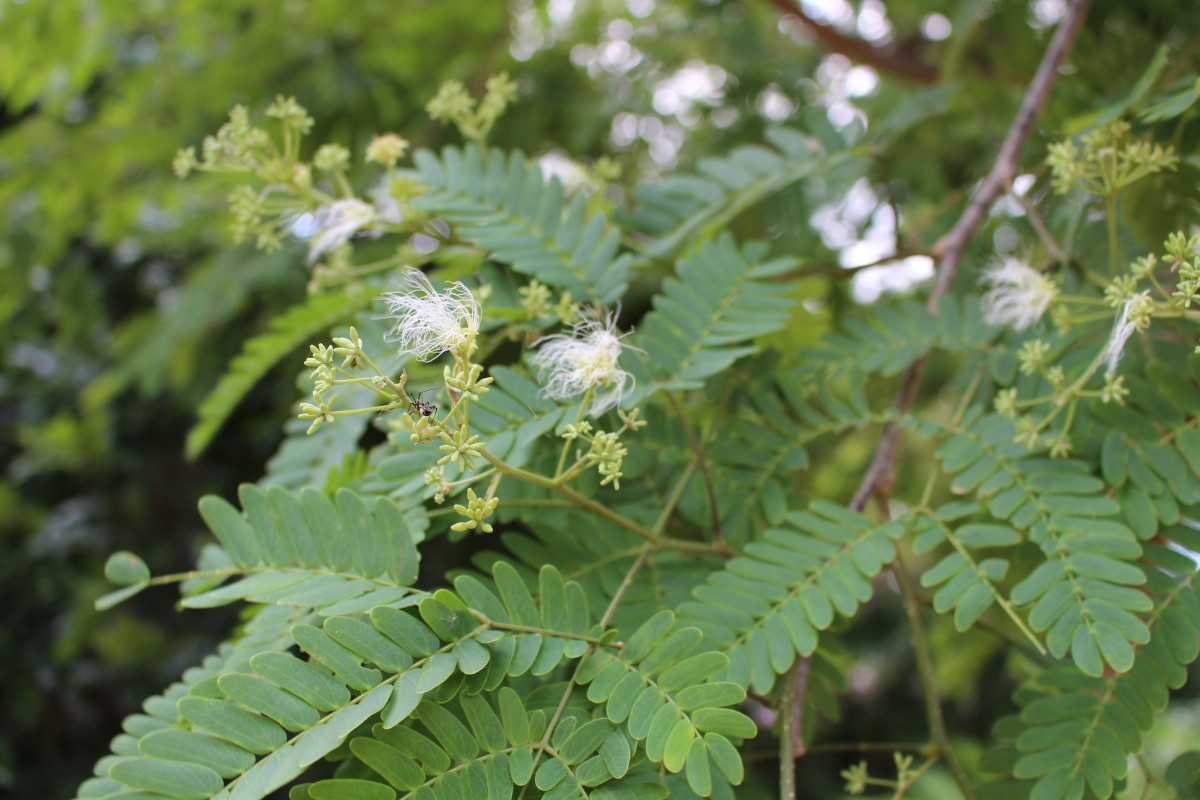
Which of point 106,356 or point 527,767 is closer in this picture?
point 527,767

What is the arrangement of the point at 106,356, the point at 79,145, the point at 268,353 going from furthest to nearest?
the point at 106,356 → the point at 79,145 → the point at 268,353

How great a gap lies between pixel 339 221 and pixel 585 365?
18.8 inches

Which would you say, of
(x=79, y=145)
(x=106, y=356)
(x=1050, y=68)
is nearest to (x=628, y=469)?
(x=1050, y=68)

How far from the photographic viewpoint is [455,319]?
869 millimetres

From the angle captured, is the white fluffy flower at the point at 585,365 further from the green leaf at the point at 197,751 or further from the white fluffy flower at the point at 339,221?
the green leaf at the point at 197,751

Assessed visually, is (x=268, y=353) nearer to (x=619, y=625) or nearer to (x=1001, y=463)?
(x=619, y=625)

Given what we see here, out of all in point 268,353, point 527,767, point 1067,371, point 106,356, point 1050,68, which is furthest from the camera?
point 106,356

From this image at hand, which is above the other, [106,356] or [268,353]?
[268,353]

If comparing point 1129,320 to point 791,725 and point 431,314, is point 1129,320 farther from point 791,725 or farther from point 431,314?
point 431,314

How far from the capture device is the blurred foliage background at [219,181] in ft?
6.69

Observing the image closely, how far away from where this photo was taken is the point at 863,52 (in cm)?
238

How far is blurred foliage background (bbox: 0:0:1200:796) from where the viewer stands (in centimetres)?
204

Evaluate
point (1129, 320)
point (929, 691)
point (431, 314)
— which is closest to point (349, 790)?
point (431, 314)

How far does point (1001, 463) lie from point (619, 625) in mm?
467
